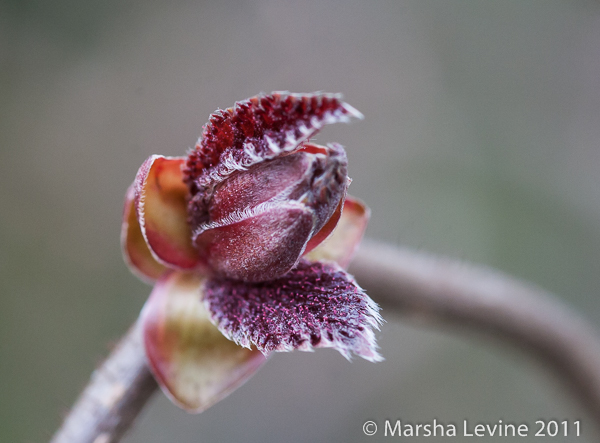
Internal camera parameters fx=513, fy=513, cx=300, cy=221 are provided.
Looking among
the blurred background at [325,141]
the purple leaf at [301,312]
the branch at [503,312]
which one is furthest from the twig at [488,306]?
the blurred background at [325,141]

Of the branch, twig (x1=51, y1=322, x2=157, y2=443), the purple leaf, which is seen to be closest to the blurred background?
the branch

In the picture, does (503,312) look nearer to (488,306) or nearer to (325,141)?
(488,306)

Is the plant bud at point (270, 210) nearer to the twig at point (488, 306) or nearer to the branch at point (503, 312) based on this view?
the twig at point (488, 306)

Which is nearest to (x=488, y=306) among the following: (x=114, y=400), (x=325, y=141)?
(x=114, y=400)

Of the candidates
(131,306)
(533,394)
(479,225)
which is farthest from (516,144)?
(131,306)

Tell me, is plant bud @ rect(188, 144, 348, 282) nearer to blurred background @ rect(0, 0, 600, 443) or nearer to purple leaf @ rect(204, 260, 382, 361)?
purple leaf @ rect(204, 260, 382, 361)

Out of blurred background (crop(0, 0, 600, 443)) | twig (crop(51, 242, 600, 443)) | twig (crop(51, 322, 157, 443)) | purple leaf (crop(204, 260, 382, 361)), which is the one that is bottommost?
twig (crop(51, 322, 157, 443))

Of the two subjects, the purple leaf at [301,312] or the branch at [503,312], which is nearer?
the purple leaf at [301,312]

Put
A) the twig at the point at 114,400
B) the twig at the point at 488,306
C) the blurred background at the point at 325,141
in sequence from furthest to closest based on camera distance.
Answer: the blurred background at the point at 325,141
the twig at the point at 488,306
the twig at the point at 114,400
